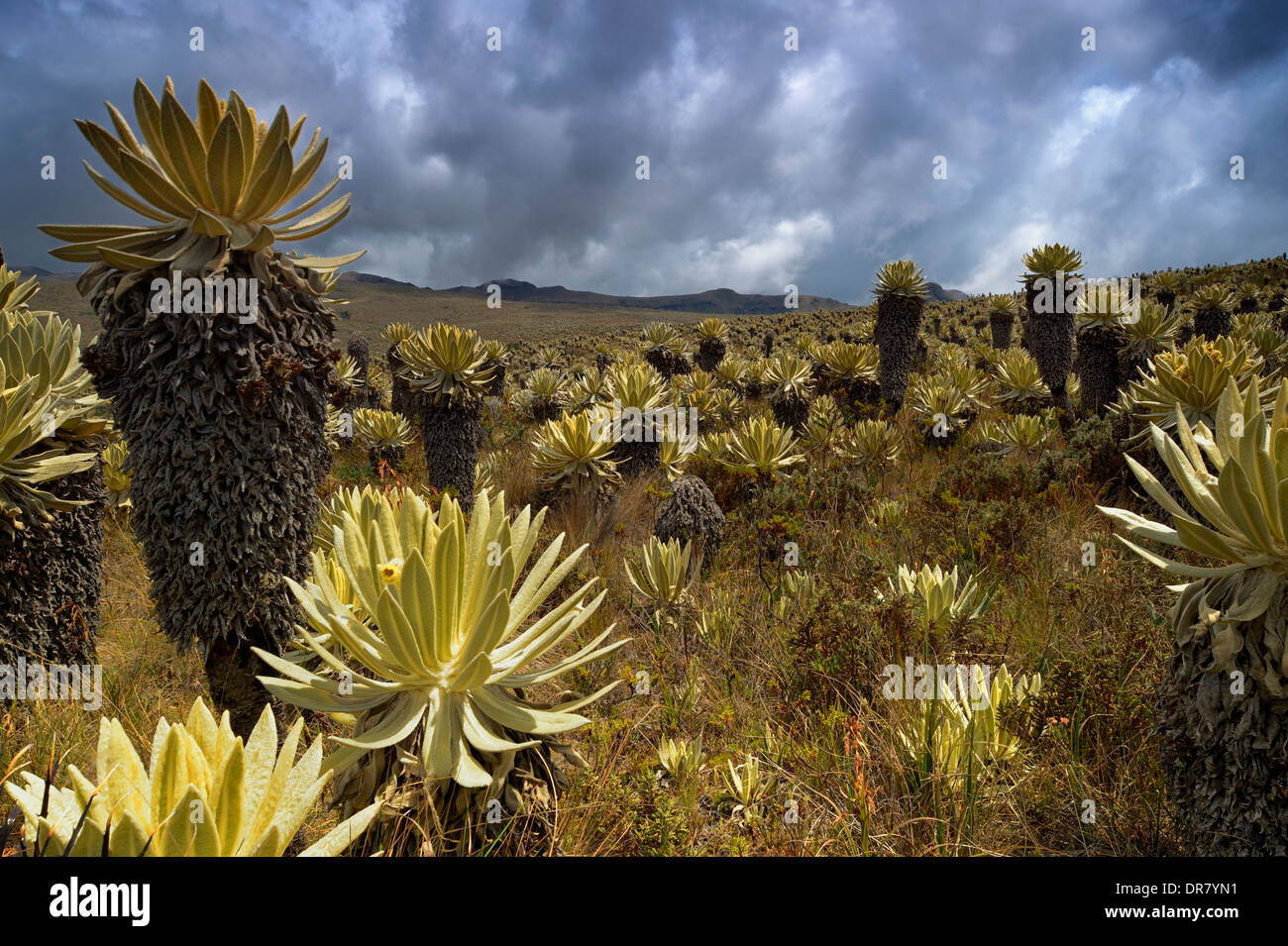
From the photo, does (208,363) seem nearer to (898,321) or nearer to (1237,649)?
(1237,649)

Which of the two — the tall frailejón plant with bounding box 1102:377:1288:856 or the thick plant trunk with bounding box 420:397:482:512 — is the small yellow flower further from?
the thick plant trunk with bounding box 420:397:482:512

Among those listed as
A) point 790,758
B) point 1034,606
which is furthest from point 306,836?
point 1034,606

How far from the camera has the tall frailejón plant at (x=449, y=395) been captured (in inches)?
226

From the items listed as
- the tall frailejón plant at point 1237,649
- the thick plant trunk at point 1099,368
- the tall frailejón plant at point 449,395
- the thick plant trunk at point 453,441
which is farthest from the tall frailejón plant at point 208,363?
the thick plant trunk at point 1099,368

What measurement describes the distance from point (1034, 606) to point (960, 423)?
5227 millimetres

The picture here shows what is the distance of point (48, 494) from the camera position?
2.71 meters

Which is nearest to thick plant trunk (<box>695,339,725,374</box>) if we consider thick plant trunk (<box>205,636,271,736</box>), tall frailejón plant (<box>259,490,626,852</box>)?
thick plant trunk (<box>205,636,271,736</box>)

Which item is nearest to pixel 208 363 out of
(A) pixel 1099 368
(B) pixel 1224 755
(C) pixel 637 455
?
(B) pixel 1224 755

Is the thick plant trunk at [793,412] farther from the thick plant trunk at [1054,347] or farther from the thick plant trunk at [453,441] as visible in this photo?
the thick plant trunk at [453,441]

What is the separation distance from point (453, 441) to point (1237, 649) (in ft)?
18.1

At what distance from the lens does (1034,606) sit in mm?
3715

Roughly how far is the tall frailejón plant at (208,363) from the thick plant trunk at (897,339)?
28.8 ft

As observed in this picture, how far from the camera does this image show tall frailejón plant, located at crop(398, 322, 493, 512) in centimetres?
573
